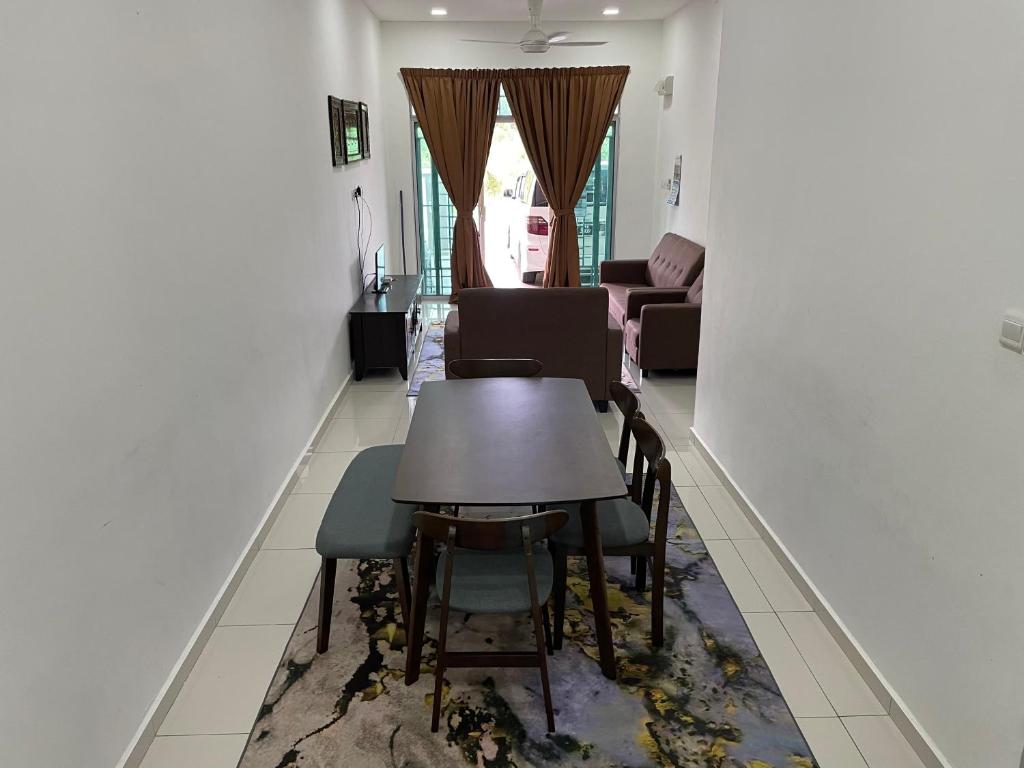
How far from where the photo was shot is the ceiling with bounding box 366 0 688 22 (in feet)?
22.2

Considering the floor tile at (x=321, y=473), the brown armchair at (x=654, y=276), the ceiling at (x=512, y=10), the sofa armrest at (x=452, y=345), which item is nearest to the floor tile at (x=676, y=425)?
the brown armchair at (x=654, y=276)

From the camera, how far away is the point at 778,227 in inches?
129

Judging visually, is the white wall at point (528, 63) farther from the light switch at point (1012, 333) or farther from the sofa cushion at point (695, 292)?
the light switch at point (1012, 333)

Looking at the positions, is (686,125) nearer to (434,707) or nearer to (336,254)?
(336,254)

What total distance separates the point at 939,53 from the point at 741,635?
2019mm

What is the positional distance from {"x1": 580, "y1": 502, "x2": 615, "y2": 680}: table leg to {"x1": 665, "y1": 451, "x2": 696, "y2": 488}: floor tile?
155 cm

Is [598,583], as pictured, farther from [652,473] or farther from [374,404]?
[374,404]

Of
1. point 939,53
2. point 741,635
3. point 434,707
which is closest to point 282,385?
point 434,707

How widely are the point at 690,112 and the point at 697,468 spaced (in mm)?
3988

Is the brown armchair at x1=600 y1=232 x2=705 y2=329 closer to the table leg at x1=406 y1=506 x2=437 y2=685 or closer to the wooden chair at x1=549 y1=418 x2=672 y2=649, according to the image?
the wooden chair at x1=549 y1=418 x2=672 y2=649

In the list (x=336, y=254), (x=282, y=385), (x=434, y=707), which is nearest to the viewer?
(x=434, y=707)

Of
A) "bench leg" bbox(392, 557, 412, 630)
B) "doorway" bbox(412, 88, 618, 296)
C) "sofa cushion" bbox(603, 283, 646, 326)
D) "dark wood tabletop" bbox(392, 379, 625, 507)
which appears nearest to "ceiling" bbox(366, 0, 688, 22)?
"doorway" bbox(412, 88, 618, 296)

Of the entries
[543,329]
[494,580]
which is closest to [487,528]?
[494,580]

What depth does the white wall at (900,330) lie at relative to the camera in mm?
1925
